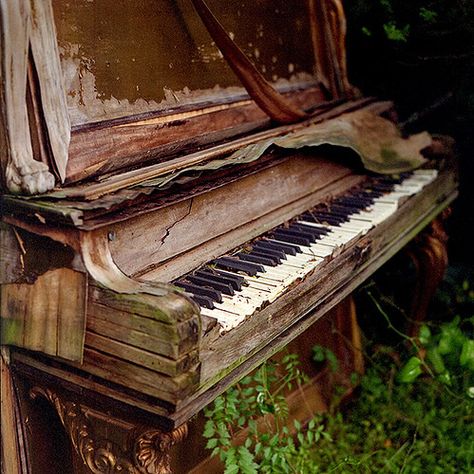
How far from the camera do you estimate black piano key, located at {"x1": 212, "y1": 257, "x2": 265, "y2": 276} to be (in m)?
1.55

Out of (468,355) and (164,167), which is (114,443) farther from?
(468,355)

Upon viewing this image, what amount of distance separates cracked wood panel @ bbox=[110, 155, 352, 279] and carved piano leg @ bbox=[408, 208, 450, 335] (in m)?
0.80

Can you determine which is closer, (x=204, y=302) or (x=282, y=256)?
(x=204, y=302)

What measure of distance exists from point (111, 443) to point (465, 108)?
2509 mm

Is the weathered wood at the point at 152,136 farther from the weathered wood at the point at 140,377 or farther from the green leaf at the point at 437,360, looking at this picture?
the green leaf at the point at 437,360

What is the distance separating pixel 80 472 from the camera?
4.94 feet

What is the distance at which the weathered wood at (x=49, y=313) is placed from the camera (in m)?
1.26

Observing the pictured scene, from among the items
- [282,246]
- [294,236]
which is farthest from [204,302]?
[294,236]

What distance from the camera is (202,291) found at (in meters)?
1.41

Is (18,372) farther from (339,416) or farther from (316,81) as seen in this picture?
(316,81)

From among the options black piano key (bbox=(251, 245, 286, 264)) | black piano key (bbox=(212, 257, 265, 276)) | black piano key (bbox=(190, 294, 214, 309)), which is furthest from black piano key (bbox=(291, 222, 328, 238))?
black piano key (bbox=(190, 294, 214, 309))

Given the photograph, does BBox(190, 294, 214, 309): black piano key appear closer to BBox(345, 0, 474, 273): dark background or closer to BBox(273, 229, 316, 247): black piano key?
BBox(273, 229, 316, 247): black piano key

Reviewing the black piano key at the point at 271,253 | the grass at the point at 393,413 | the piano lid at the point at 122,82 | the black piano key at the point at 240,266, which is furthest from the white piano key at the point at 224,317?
the grass at the point at 393,413

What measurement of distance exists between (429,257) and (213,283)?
1.66 metres
